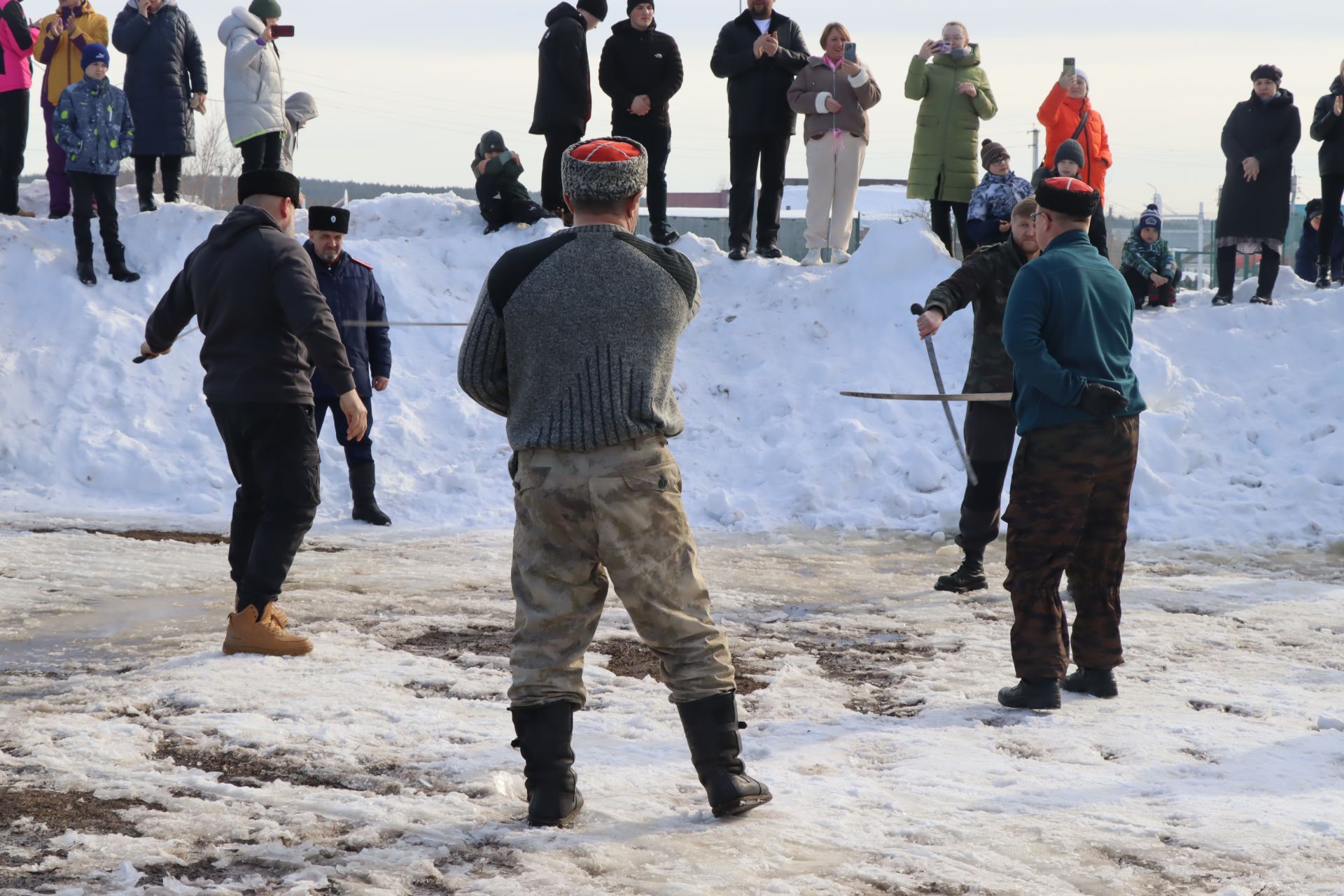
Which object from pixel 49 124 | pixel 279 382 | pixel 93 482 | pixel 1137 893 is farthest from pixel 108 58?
pixel 1137 893

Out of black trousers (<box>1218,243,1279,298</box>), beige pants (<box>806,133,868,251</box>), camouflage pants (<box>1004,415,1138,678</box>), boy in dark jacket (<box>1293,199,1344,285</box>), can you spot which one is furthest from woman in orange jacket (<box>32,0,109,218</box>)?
boy in dark jacket (<box>1293,199,1344,285</box>)

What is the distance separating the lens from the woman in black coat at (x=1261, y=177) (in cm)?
1145

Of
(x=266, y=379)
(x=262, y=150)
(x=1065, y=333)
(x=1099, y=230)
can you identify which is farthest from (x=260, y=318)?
(x=1099, y=230)

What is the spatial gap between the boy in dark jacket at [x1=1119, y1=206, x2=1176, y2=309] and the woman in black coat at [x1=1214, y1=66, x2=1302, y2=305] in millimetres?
481

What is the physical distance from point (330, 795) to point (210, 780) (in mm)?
366

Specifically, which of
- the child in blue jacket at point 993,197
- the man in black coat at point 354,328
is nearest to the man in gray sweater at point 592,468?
the man in black coat at point 354,328

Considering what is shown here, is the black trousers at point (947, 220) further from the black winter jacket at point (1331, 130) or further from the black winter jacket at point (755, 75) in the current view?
the black winter jacket at point (1331, 130)

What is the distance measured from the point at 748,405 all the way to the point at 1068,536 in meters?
6.10

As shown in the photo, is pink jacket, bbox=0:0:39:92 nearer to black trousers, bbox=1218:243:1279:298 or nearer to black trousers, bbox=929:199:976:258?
black trousers, bbox=929:199:976:258

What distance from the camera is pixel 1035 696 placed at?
4.72 meters

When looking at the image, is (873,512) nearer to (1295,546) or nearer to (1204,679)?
(1295,546)

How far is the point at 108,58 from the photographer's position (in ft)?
35.7

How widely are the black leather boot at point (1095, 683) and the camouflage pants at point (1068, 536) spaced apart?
0.11 ft

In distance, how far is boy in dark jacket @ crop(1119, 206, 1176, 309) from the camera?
Result: 12133 millimetres
